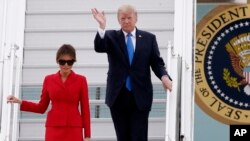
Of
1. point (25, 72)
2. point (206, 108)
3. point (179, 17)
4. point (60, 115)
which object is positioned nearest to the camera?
point (60, 115)

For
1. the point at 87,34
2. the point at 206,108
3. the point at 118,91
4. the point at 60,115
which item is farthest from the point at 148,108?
the point at 206,108

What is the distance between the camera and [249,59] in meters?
10.9

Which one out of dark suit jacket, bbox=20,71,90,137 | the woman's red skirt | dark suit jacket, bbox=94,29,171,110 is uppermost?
dark suit jacket, bbox=94,29,171,110

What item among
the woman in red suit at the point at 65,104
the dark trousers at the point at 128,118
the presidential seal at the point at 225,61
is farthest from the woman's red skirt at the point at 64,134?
the presidential seal at the point at 225,61

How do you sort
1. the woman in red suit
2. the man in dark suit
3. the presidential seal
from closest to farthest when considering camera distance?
1. the woman in red suit
2. the man in dark suit
3. the presidential seal

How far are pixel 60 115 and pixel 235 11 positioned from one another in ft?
14.5

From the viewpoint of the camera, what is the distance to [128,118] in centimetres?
732

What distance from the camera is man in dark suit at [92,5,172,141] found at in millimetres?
7246

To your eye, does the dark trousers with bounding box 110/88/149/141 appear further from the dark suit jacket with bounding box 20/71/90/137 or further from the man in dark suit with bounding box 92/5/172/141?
the dark suit jacket with bounding box 20/71/90/137

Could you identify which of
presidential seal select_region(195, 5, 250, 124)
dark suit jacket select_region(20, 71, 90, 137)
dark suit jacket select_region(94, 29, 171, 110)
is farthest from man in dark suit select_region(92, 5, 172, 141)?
presidential seal select_region(195, 5, 250, 124)

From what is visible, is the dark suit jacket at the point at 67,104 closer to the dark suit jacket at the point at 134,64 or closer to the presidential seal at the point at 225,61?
the dark suit jacket at the point at 134,64

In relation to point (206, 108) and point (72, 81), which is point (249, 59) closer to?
point (206, 108)

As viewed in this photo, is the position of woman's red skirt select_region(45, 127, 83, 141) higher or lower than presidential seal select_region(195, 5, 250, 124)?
lower

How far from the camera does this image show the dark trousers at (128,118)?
7.25 meters
